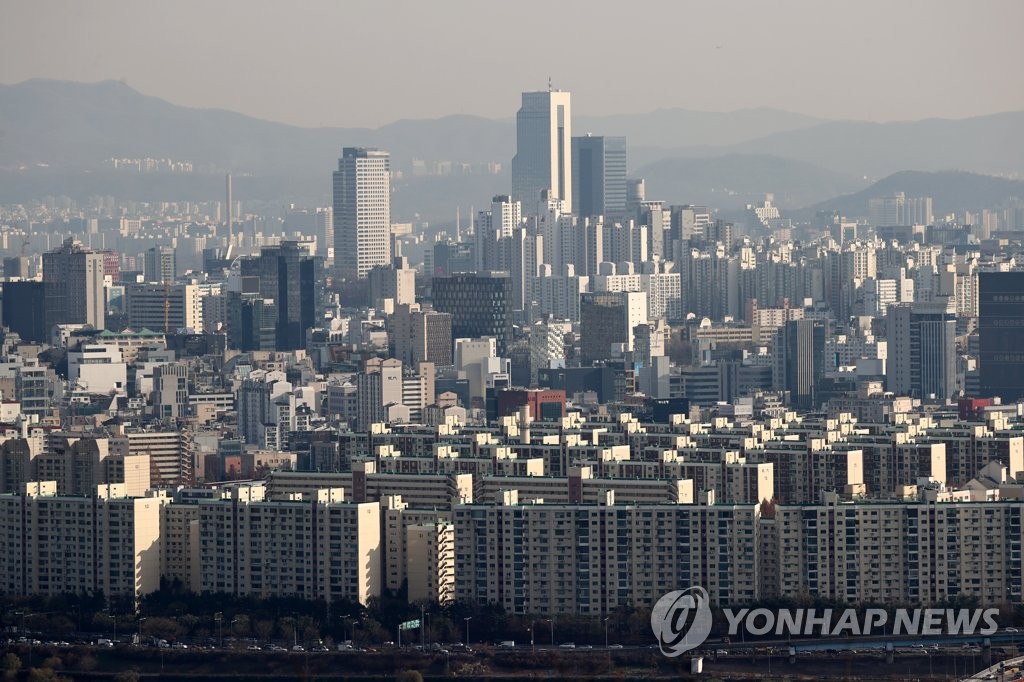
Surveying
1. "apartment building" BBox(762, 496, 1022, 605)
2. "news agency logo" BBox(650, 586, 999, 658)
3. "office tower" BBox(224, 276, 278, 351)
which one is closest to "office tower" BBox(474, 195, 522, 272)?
"office tower" BBox(224, 276, 278, 351)

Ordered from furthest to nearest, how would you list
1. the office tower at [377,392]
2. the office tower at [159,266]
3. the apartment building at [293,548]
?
the office tower at [159,266]
the office tower at [377,392]
the apartment building at [293,548]

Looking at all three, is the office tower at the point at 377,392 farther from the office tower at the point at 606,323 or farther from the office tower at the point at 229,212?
the office tower at the point at 229,212

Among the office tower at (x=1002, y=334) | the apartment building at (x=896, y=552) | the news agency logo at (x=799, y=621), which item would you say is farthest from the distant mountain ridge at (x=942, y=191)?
the news agency logo at (x=799, y=621)

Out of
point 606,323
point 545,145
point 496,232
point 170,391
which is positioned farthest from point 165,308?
point 545,145

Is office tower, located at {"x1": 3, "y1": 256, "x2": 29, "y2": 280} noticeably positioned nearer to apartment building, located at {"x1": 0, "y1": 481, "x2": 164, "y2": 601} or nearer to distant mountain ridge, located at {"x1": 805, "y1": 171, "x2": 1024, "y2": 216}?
distant mountain ridge, located at {"x1": 805, "y1": 171, "x2": 1024, "y2": 216}

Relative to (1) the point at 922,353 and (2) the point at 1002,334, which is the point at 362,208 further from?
(2) the point at 1002,334

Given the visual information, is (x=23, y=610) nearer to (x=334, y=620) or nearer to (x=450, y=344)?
(x=334, y=620)
